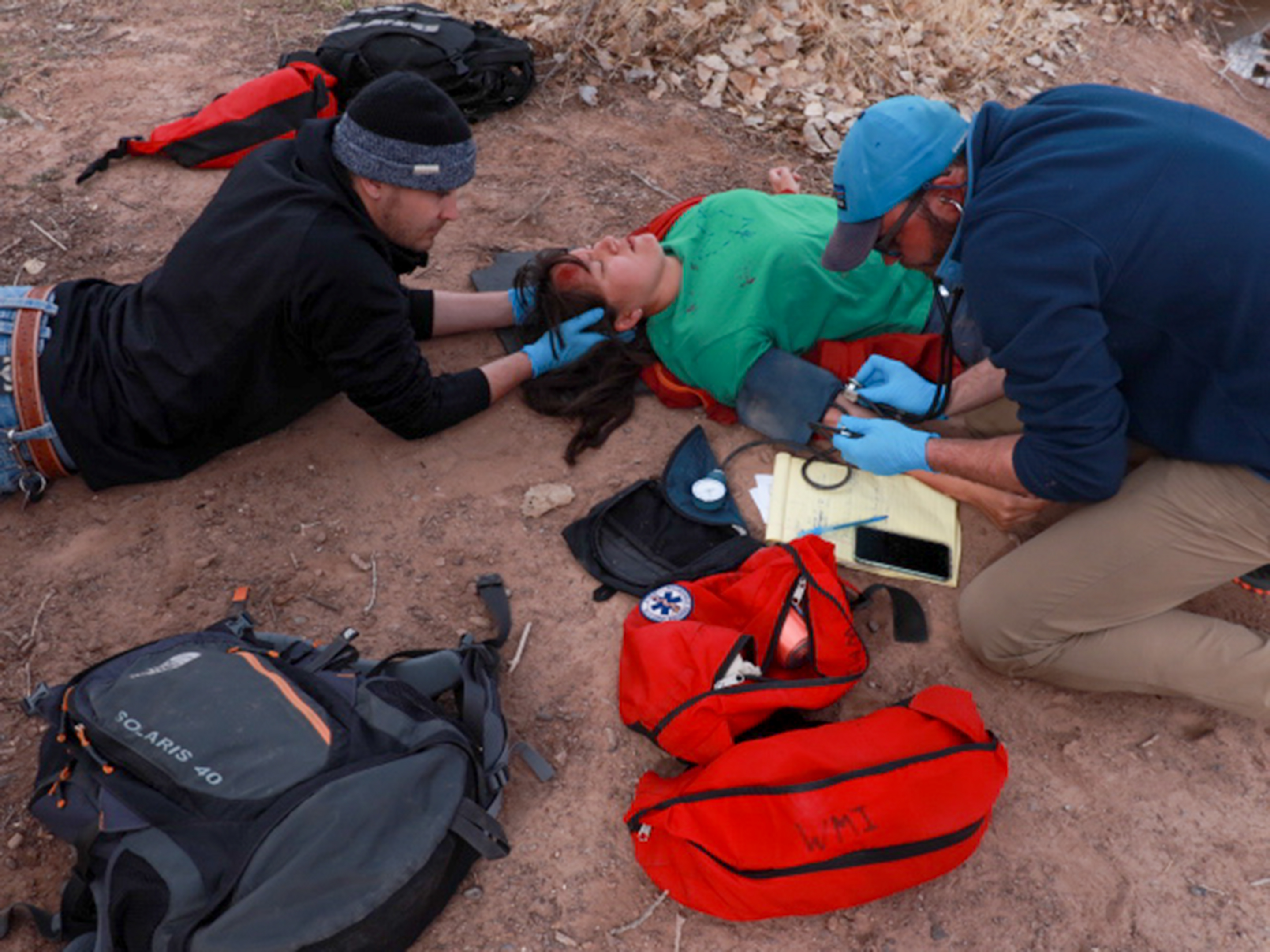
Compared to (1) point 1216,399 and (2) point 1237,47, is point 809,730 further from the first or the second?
(2) point 1237,47

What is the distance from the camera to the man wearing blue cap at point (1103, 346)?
220 centimetres

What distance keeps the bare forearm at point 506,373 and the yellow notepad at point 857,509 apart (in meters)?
1.04

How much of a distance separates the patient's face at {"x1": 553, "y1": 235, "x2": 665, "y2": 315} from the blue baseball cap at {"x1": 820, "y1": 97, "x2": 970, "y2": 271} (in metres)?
1.08

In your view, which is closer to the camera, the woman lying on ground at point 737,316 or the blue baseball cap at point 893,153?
the blue baseball cap at point 893,153

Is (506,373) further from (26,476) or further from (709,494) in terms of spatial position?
(26,476)

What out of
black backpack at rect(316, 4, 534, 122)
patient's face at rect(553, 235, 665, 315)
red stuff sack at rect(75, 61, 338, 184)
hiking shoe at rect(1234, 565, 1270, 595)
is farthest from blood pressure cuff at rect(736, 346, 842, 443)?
red stuff sack at rect(75, 61, 338, 184)

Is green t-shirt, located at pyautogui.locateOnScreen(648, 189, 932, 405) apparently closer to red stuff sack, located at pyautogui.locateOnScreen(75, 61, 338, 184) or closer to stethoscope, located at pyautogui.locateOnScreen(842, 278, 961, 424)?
stethoscope, located at pyautogui.locateOnScreen(842, 278, 961, 424)

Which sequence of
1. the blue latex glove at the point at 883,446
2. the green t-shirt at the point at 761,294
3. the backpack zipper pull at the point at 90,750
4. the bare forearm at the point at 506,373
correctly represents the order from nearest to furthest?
the backpack zipper pull at the point at 90,750, the blue latex glove at the point at 883,446, the green t-shirt at the point at 761,294, the bare forearm at the point at 506,373

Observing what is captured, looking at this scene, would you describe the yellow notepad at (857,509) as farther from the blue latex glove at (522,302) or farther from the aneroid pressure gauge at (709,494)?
the blue latex glove at (522,302)

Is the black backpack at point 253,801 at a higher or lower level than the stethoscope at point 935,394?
lower

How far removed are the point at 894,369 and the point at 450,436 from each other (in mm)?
1706

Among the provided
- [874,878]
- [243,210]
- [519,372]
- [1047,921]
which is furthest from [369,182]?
[1047,921]

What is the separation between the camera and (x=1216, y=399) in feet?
Result: 7.95

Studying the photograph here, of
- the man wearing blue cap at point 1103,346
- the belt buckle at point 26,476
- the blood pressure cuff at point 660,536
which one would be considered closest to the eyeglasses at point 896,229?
the man wearing blue cap at point 1103,346
